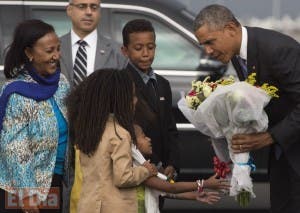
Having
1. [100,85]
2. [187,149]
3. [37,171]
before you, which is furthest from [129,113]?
[187,149]

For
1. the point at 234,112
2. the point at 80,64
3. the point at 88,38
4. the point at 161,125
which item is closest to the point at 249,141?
the point at 234,112

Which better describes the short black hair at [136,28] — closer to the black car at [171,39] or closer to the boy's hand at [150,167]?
the boy's hand at [150,167]

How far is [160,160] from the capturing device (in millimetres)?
6285

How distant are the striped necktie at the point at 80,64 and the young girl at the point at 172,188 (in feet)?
3.11

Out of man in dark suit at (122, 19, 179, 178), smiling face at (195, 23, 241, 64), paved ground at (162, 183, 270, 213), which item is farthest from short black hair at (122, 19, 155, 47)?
paved ground at (162, 183, 270, 213)

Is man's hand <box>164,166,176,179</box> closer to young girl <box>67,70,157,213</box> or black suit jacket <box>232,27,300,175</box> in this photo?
young girl <box>67,70,157,213</box>

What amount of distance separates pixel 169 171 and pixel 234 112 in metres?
0.83

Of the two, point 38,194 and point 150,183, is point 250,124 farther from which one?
point 38,194

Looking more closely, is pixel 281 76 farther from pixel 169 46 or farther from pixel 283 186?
pixel 169 46

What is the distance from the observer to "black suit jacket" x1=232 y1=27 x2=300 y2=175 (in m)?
5.46

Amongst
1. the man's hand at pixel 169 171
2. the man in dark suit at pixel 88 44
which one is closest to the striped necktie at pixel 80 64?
the man in dark suit at pixel 88 44

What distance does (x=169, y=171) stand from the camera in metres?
6.04

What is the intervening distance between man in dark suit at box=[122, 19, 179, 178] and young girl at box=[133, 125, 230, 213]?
55 cm

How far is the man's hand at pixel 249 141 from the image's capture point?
17.9 ft
